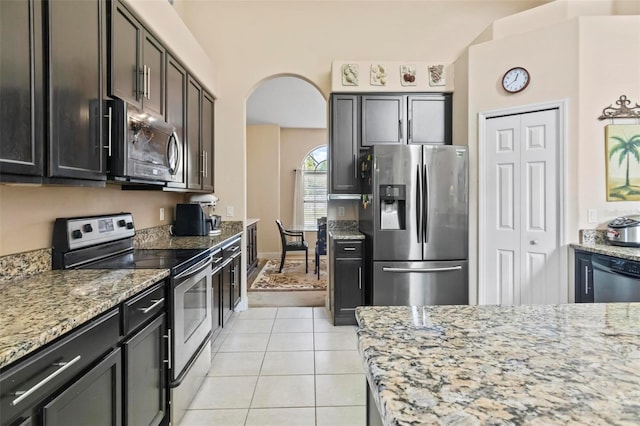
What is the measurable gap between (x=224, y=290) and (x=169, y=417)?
131 cm

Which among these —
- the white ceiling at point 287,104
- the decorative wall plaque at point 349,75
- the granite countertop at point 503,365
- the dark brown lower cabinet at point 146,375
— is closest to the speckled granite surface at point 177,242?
the dark brown lower cabinet at point 146,375

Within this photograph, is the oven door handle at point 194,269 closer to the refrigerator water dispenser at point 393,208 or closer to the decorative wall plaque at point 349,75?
the refrigerator water dispenser at point 393,208

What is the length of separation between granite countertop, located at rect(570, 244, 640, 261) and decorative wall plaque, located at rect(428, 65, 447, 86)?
2.06 metres

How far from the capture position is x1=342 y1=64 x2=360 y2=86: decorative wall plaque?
3570 mm

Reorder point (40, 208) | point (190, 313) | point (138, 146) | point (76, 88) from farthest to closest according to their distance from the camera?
point (190, 313) < point (138, 146) < point (40, 208) < point (76, 88)

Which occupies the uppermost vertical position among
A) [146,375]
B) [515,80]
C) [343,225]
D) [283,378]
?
[515,80]

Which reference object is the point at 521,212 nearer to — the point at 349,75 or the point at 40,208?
the point at 349,75

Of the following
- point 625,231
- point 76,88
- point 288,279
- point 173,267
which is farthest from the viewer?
point 288,279

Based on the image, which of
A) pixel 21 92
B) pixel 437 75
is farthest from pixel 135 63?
pixel 437 75

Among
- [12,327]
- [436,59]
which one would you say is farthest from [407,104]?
[12,327]

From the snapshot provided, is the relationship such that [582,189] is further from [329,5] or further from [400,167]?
[329,5]

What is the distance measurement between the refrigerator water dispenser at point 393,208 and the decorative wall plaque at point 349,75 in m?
1.26

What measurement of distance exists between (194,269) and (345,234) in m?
1.87

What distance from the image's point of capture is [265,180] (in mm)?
7578
